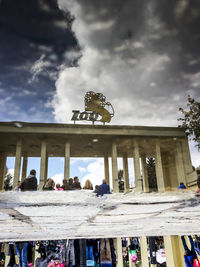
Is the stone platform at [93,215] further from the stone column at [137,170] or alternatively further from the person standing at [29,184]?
the stone column at [137,170]

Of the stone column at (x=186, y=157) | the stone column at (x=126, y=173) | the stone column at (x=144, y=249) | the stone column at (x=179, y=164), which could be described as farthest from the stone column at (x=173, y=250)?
the stone column at (x=126, y=173)

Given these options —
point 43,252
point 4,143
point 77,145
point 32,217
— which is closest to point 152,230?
point 32,217

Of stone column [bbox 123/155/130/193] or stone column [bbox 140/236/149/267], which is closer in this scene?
stone column [bbox 140/236/149/267]

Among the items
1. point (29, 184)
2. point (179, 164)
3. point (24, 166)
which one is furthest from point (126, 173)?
point (29, 184)

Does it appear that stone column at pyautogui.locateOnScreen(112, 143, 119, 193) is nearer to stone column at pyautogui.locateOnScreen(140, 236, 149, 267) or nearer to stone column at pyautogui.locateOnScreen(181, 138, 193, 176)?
stone column at pyautogui.locateOnScreen(181, 138, 193, 176)

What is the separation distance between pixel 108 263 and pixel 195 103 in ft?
56.9

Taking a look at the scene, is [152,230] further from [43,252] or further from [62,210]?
[43,252]

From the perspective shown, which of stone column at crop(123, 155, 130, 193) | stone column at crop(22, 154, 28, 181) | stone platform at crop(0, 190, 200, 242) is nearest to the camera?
stone platform at crop(0, 190, 200, 242)

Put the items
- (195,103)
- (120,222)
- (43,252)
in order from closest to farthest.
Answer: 1. (120,222)
2. (43,252)
3. (195,103)

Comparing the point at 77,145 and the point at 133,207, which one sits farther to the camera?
the point at 77,145

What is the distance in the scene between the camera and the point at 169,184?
27.1m

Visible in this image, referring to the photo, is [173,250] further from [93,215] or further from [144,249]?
[93,215]

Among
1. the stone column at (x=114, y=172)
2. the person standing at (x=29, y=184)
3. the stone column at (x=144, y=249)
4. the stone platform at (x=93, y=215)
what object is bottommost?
the stone column at (x=144, y=249)

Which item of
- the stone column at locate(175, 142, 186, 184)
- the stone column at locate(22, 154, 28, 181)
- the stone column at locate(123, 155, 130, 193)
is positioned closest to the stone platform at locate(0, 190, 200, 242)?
the stone column at locate(175, 142, 186, 184)
